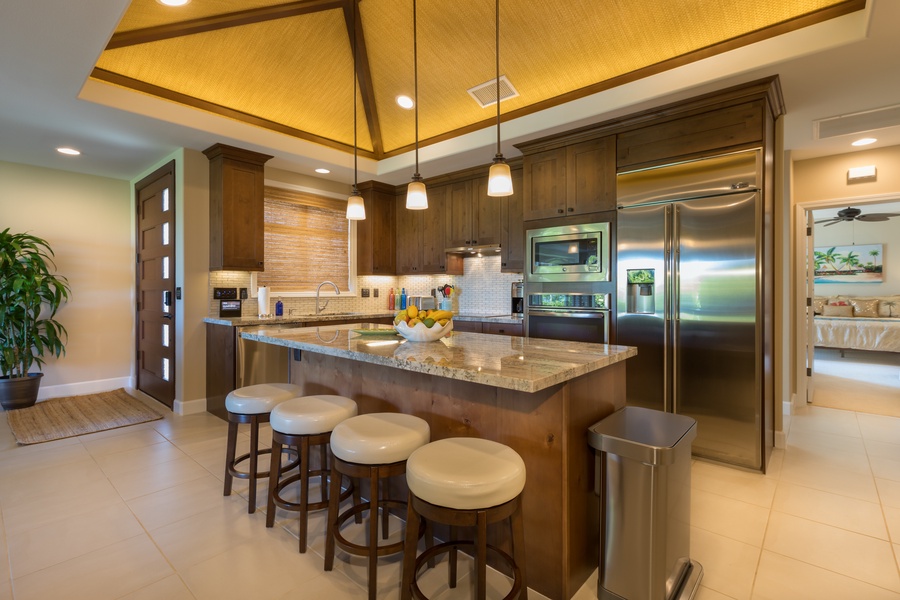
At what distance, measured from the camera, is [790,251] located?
4379 mm

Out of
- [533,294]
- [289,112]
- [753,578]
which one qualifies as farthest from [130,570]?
[289,112]

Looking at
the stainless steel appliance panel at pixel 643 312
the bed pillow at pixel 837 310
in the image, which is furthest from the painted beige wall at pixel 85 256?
the bed pillow at pixel 837 310

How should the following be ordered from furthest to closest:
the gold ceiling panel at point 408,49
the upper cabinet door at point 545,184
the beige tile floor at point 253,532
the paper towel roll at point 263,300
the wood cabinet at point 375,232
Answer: the wood cabinet at point 375,232, the paper towel roll at point 263,300, the upper cabinet door at point 545,184, the gold ceiling panel at point 408,49, the beige tile floor at point 253,532

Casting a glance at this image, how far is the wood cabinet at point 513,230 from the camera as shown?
4547mm

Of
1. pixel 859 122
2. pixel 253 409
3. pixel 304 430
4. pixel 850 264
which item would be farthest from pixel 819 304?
pixel 253 409

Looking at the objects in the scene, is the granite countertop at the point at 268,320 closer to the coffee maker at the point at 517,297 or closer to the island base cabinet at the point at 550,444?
the coffee maker at the point at 517,297

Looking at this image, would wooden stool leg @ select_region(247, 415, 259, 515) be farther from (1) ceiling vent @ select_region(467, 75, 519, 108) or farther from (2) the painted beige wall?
(2) the painted beige wall

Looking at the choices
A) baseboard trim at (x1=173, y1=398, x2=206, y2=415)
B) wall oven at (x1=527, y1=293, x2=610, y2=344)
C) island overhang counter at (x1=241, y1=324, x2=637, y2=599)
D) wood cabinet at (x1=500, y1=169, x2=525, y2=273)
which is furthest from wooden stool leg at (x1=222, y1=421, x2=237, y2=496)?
wood cabinet at (x1=500, y1=169, x2=525, y2=273)

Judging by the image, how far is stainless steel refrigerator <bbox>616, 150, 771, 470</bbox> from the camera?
9.38 feet

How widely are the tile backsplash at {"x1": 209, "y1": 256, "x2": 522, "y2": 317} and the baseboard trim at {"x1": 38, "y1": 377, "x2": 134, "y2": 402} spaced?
7.44 feet

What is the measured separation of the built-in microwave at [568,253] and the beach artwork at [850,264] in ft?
27.8

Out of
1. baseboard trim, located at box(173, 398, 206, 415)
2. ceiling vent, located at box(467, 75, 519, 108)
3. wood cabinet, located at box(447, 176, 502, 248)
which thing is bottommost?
baseboard trim, located at box(173, 398, 206, 415)

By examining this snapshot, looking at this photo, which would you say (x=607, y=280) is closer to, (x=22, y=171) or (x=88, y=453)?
(x=88, y=453)

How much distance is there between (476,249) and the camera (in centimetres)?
505
